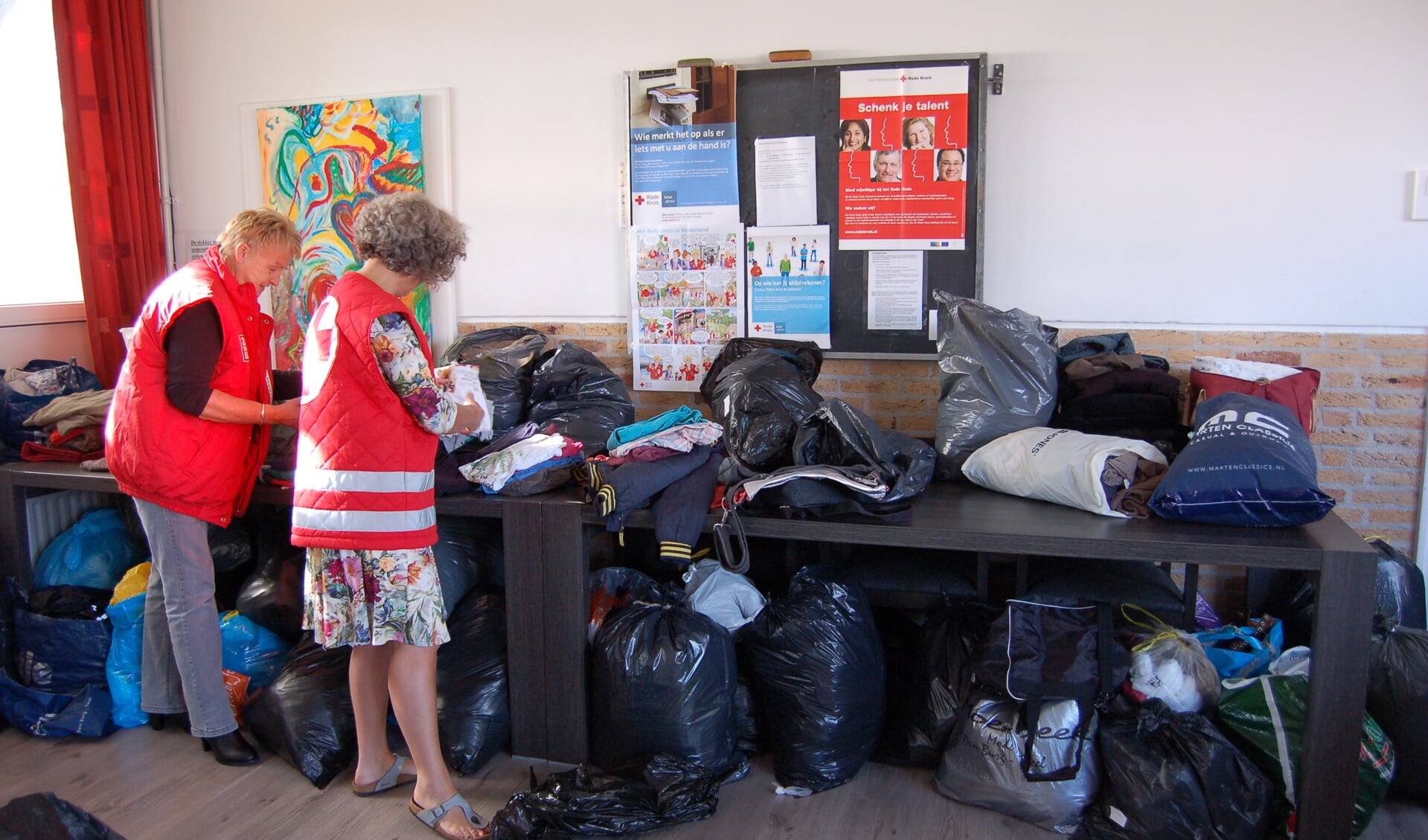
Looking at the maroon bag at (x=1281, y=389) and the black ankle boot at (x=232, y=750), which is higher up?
the maroon bag at (x=1281, y=389)

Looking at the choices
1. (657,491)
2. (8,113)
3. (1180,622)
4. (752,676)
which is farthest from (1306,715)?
(8,113)

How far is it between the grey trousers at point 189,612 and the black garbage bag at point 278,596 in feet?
0.68

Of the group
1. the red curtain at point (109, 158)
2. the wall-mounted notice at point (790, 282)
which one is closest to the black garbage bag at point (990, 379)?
the wall-mounted notice at point (790, 282)

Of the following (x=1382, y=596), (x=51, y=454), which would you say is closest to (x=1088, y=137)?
(x=1382, y=596)

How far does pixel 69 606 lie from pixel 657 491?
1.96 m

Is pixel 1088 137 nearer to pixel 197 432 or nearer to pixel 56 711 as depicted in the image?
pixel 197 432

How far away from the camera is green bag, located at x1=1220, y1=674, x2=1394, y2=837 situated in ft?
7.36

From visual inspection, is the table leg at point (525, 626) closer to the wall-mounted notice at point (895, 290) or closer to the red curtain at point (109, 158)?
the wall-mounted notice at point (895, 290)

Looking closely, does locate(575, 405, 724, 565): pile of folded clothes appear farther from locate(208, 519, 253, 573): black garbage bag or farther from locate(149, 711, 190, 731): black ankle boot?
locate(149, 711, 190, 731): black ankle boot

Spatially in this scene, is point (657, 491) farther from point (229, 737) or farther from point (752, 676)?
point (229, 737)

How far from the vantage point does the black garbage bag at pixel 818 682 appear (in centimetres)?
247

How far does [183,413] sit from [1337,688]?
9.01ft

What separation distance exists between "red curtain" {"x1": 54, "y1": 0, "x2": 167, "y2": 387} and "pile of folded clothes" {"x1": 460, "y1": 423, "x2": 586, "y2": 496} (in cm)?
190

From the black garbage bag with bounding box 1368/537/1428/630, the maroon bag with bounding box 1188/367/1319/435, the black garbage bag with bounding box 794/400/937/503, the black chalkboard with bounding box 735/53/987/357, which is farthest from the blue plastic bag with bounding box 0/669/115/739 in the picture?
the black garbage bag with bounding box 1368/537/1428/630
